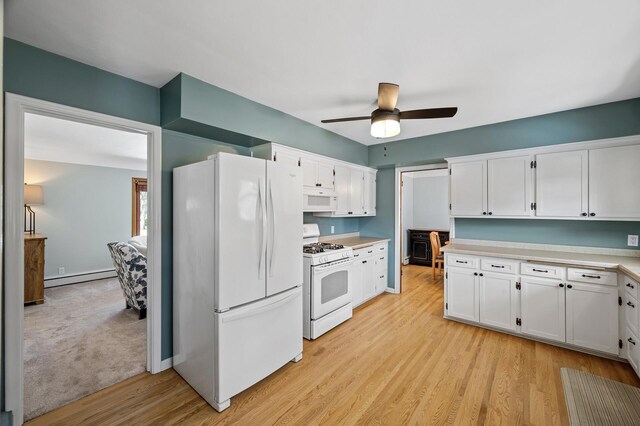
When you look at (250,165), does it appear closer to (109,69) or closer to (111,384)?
(109,69)

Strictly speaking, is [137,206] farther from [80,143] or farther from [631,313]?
[631,313]

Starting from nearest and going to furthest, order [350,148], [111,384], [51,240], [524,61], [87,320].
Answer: [524,61] < [111,384] < [87,320] < [350,148] < [51,240]

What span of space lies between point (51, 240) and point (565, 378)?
25.3 ft

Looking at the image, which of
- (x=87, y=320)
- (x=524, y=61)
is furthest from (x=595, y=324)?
(x=87, y=320)

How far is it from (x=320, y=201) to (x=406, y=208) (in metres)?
4.25

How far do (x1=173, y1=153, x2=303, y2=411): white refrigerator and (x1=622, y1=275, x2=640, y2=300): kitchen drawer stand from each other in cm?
286

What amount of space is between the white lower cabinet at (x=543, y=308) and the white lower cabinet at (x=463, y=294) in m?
0.47

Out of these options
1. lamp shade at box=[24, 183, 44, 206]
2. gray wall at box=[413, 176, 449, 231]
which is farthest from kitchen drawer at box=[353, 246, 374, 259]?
lamp shade at box=[24, 183, 44, 206]

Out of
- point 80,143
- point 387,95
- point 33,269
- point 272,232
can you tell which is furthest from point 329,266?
point 33,269

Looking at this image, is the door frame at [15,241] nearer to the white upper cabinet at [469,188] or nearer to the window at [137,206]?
the white upper cabinet at [469,188]

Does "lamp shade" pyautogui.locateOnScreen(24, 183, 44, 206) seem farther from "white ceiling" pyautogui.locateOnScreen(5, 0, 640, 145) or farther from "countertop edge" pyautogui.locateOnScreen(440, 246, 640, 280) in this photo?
"countertop edge" pyautogui.locateOnScreen(440, 246, 640, 280)

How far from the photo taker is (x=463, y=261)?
3.53m

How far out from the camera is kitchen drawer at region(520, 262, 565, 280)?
292 centimetres

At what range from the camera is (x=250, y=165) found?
7.54 ft
